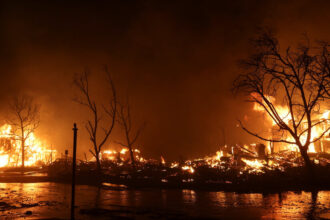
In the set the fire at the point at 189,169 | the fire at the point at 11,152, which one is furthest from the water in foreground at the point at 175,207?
the fire at the point at 11,152

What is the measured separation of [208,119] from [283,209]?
131 feet

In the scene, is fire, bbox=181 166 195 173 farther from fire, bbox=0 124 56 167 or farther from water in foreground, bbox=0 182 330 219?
fire, bbox=0 124 56 167

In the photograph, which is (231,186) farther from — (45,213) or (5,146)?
(5,146)

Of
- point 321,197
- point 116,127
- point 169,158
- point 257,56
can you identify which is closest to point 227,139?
point 169,158

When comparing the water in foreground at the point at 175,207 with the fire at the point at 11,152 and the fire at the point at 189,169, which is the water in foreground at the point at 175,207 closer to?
the fire at the point at 189,169

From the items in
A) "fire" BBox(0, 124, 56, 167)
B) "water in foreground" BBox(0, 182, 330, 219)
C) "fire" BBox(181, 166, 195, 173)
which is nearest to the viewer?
"water in foreground" BBox(0, 182, 330, 219)

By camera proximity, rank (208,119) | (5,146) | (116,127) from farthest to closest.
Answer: (116,127), (208,119), (5,146)

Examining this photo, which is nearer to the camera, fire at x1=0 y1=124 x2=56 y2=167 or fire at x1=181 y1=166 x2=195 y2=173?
fire at x1=181 y1=166 x2=195 y2=173

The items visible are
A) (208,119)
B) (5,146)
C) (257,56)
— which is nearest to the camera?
(257,56)

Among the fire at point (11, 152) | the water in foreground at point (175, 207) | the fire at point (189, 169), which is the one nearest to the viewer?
the water in foreground at point (175, 207)

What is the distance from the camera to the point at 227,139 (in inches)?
1852

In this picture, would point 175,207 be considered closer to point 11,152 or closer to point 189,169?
point 189,169

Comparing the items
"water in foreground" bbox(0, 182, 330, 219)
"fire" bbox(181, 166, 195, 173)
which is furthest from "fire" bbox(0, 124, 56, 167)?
"water in foreground" bbox(0, 182, 330, 219)

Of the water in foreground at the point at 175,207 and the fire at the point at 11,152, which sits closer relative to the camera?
the water in foreground at the point at 175,207
